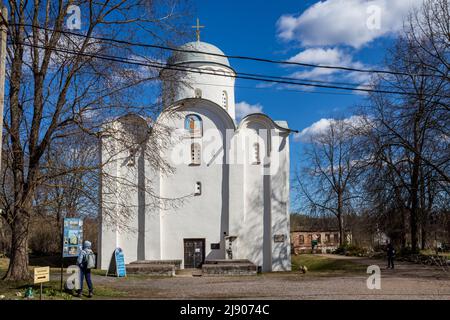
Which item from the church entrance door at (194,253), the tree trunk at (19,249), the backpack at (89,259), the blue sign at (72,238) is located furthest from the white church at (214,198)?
the backpack at (89,259)

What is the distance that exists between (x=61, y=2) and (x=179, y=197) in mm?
14380

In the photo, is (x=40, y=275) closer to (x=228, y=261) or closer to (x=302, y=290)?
(x=302, y=290)

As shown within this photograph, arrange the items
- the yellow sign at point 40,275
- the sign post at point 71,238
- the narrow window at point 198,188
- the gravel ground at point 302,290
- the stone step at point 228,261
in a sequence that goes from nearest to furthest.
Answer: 1. the yellow sign at point 40,275
2. the gravel ground at point 302,290
3. the sign post at point 71,238
4. the stone step at point 228,261
5. the narrow window at point 198,188

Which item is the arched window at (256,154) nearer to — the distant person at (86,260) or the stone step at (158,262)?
the stone step at (158,262)

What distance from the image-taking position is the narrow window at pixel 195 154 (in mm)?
28500

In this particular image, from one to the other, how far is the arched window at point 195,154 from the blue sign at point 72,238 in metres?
Result: 13.2

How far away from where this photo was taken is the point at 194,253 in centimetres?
2792

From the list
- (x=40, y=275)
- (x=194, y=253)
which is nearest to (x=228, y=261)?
(x=194, y=253)

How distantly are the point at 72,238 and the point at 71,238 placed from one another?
0.04 m

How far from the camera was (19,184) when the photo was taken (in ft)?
52.3

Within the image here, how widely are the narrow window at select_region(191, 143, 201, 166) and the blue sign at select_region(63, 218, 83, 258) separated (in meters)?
13.2

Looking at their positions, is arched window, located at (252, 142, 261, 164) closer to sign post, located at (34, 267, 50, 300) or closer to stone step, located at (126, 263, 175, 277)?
stone step, located at (126, 263, 175, 277)
